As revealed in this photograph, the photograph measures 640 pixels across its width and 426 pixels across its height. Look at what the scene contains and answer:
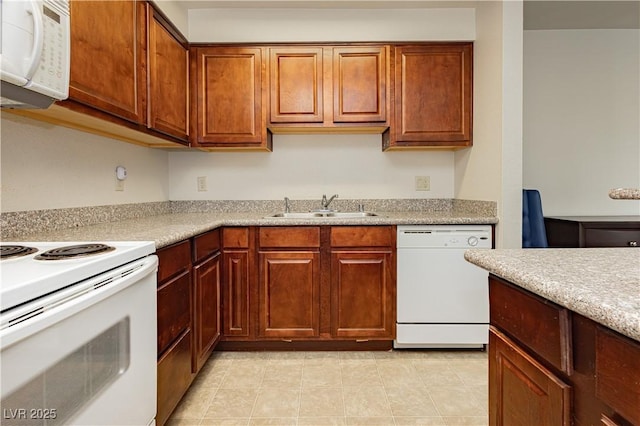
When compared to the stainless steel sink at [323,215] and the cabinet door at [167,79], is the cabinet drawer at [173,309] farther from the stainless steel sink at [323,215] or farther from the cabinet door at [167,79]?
the stainless steel sink at [323,215]

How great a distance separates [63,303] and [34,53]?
676 mm

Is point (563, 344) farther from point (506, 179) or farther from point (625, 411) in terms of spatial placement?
point (506, 179)

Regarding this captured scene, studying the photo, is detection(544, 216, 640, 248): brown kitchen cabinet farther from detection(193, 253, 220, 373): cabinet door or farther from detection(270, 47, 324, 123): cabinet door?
detection(193, 253, 220, 373): cabinet door

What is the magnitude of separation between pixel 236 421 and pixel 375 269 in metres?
1.14

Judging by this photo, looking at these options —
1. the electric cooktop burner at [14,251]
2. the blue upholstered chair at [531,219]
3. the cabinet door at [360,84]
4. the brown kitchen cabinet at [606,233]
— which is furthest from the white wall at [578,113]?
the electric cooktop burner at [14,251]

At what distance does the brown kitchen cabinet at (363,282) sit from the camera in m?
2.25

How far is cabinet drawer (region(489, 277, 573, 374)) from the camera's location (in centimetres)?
69

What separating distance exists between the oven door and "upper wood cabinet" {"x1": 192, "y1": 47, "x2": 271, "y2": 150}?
1.44 m

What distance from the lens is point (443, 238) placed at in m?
2.23

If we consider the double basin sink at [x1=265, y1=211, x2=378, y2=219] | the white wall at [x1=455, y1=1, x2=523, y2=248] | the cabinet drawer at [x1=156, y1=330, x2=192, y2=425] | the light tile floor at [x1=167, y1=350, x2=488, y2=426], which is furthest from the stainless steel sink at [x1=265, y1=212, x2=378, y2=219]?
the cabinet drawer at [x1=156, y1=330, x2=192, y2=425]

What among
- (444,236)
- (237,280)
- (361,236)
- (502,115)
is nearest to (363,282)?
(361,236)

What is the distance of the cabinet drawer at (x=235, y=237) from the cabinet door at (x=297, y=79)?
843 mm

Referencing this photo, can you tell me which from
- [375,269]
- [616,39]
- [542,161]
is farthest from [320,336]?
[616,39]

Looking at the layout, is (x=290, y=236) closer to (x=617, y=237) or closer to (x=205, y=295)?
(x=205, y=295)
